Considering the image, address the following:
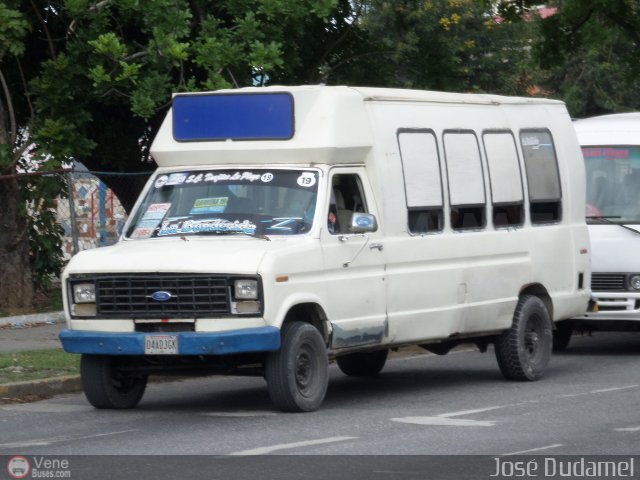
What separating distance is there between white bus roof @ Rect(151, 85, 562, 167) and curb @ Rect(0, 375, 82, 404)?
234 cm

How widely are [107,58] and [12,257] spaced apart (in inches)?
118

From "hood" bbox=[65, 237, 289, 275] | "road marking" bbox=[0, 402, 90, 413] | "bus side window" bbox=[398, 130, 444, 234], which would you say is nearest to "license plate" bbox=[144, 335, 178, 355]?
"hood" bbox=[65, 237, 289, 275]

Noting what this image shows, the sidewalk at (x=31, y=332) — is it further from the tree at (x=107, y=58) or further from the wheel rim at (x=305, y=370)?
the wheel rim at (x=305, y=370)

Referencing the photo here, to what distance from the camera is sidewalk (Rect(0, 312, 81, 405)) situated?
42.0 ft

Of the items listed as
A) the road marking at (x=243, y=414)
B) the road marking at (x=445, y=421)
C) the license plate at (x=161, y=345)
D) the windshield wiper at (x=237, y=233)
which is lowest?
the road marking at (x=445, y=421)

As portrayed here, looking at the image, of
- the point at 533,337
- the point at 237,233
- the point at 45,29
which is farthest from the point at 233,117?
the point at 45,29

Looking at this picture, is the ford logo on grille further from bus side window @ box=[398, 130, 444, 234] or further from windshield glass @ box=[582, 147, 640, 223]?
windshield glass @ box=[582, 147, 640, 223]

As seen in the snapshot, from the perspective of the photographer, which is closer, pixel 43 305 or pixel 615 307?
pixel 615 307

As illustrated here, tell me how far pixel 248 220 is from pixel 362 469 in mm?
3403

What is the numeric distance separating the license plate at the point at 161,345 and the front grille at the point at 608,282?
23.7ft

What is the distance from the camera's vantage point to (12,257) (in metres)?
19.3

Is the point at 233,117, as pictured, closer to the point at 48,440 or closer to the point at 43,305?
the point at 48,440

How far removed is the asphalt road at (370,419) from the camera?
31.4 feet

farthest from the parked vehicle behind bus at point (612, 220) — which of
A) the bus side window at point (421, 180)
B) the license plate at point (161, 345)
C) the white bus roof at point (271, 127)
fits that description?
the license plate at point (161, 345)
